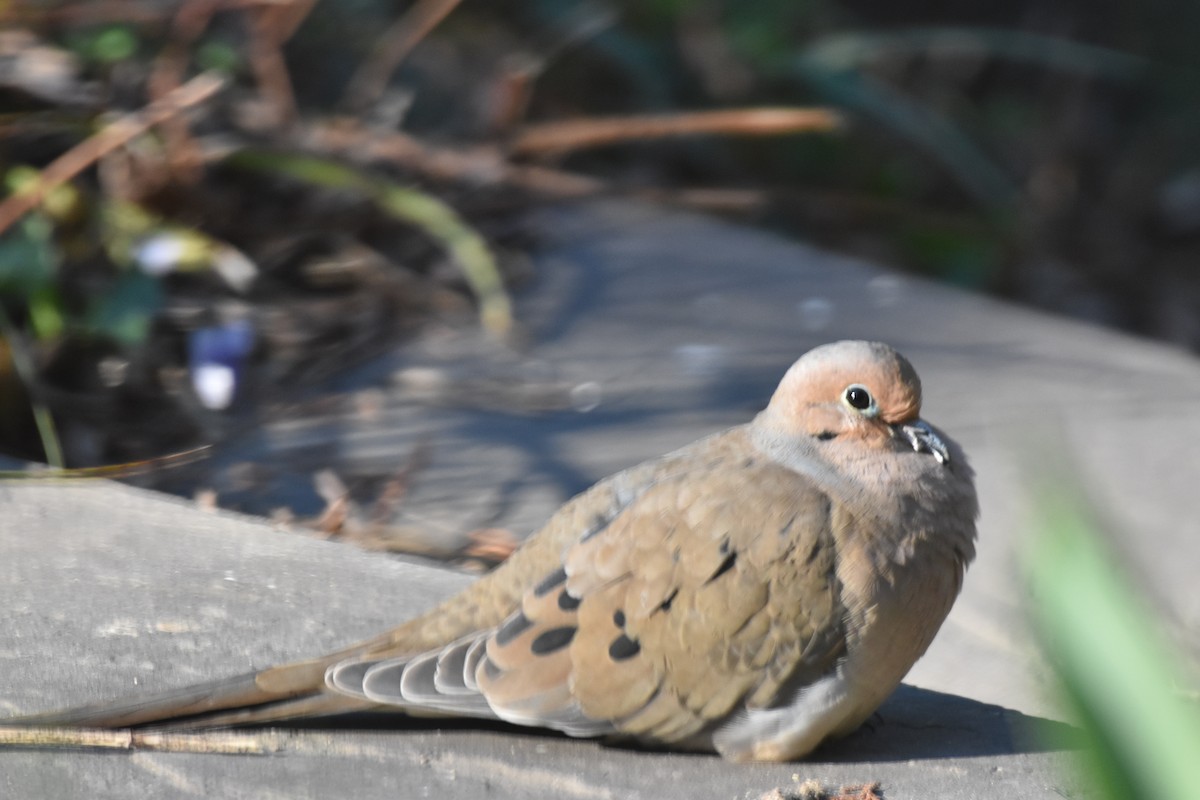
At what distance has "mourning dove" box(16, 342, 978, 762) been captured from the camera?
1.95m

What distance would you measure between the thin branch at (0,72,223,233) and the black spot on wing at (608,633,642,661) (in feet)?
7.41

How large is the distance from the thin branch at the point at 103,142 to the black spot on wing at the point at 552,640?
2.17 meters

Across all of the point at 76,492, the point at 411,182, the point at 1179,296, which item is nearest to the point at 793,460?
the point at 76,492

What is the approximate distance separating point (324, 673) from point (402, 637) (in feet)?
0.48

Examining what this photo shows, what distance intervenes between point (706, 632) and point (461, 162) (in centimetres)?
286

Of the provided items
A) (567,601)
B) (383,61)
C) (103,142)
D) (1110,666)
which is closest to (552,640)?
(567,601)

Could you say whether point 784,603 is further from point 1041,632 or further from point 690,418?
point 690,418

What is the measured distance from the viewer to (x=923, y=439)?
2.11 m

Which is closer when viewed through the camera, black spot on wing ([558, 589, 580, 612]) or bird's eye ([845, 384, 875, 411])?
black spot on wing ([558, 589, 580, 612])

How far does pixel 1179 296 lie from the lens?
646 cm

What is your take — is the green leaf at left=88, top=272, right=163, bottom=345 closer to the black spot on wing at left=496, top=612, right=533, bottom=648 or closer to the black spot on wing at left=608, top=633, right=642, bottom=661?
the black spot on wing at left=496, top=612, right=533, bottom=648

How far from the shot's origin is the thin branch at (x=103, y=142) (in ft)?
11.6

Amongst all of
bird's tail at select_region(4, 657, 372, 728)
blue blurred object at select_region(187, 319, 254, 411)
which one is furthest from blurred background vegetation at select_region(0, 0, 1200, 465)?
bird's tail at select_region(4, 657, 372, 728)

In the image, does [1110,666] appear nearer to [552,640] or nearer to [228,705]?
[552,640]
